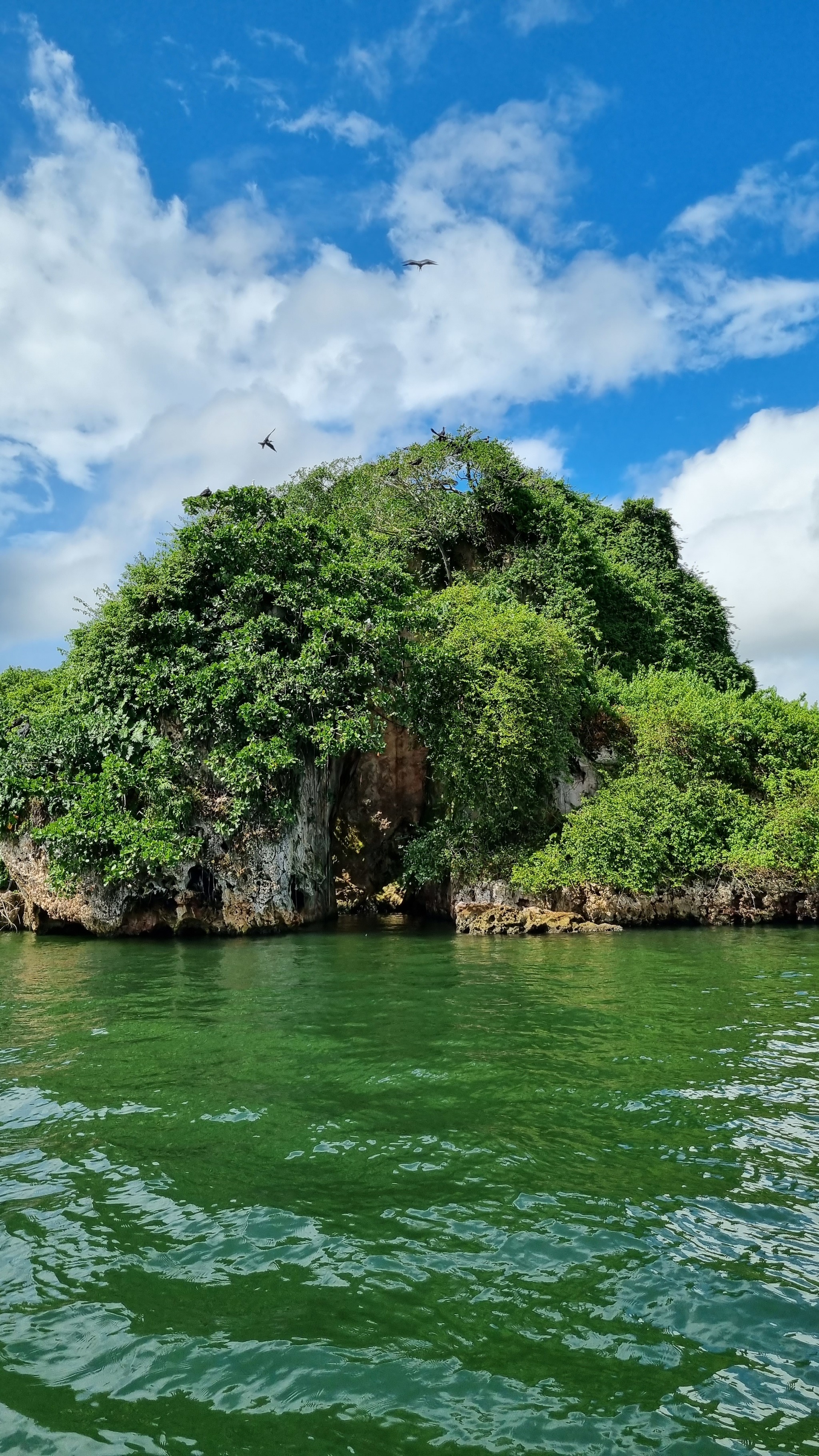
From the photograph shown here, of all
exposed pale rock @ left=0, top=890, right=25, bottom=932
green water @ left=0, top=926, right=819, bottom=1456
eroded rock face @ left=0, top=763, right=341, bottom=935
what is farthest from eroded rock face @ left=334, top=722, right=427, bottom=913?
green water @ left=0, top=926, right=819, bottom=1456

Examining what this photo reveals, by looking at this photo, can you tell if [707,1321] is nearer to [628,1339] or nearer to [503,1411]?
[628,1339]

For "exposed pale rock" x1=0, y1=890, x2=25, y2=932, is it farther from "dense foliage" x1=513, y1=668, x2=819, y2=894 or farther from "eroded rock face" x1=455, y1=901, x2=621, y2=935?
"dense foliage" x1=513, y1=668, x2=819, y2=894

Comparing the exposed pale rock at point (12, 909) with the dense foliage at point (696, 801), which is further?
the exposed pale rock at point (12, 909)

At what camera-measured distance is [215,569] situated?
845 inches

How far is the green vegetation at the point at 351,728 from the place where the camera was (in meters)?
20.1

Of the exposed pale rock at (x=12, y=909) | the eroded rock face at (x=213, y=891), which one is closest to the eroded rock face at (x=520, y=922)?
the eroded rock face at (x=213, y=891)

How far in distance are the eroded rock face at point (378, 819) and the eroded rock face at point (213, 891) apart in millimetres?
4796

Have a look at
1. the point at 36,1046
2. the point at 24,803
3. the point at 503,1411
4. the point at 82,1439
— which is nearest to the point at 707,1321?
the point at 503,1411

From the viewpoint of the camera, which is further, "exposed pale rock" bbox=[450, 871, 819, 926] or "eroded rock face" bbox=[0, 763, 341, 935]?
"exposed pale rock" bbox=[450, 871, 819, 926]

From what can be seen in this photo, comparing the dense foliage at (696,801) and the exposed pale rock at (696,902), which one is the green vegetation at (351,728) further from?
the exposed pale rock at (696,902)

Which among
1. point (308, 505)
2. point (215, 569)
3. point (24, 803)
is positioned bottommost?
point (24, 803)

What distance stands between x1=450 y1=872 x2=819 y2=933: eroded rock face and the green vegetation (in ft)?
1.55

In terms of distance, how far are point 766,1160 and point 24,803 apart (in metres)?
19.4

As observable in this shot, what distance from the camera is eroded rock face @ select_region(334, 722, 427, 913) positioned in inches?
1051
